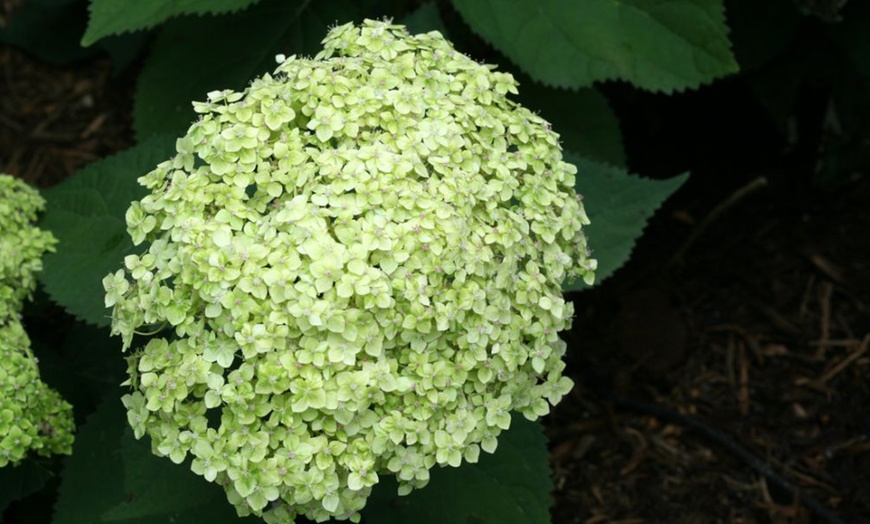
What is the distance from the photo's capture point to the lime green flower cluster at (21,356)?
2.52 m

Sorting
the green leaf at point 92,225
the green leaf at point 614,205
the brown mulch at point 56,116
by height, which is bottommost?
the brown mulch at point 56,116

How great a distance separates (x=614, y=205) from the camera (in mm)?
3047

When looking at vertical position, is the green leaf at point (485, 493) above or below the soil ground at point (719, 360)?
above

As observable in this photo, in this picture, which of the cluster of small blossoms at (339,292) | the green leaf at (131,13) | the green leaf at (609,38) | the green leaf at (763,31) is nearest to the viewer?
the cluster of small blossoms at (339,292)

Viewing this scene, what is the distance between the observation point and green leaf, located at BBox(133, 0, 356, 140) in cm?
358

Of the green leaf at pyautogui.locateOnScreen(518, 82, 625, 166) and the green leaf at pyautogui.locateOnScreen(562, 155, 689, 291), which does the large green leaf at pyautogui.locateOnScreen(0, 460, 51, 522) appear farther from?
the green leaf at pyautogui.locateOnScreen(518, 82, 625, 166)

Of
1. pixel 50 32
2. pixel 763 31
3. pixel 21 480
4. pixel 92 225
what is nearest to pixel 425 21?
pixel 92 225

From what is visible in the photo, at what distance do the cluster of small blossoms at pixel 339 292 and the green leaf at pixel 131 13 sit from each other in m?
0.74

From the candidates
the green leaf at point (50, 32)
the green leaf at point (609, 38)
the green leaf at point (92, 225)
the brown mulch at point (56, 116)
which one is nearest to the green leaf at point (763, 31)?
the green leaf at point (609, 38)

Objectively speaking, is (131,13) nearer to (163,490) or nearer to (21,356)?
(21,356)

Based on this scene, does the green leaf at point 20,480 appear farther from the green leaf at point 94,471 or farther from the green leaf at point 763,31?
the green leaf at point 763,31

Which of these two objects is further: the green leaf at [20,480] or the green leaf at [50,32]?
the green leaf at [50,32]

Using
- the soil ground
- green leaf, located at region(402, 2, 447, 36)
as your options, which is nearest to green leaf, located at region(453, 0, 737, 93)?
green leaf, located at region(402, 2, 447, 36)

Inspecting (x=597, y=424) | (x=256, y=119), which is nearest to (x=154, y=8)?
(x=256, y=119)
